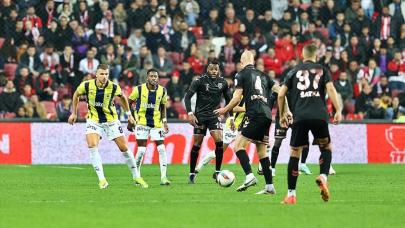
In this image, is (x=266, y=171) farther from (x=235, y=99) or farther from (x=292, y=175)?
(x=292, y=175)

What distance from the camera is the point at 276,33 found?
2978 centimetres

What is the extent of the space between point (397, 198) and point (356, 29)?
16.9 meters

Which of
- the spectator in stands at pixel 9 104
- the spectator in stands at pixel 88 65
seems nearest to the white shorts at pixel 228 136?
the spectator in stands at pixel 9 104

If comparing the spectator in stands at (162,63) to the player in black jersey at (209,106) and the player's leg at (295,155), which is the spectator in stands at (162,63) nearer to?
the player in black jersey at (209,106)

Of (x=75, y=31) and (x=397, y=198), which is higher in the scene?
(x=75, y=31)

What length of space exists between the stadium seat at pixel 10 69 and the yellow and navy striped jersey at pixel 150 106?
916 cm

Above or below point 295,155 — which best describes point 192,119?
above

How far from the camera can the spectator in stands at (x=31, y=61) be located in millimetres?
27266

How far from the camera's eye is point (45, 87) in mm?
26781

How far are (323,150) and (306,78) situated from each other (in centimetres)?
112

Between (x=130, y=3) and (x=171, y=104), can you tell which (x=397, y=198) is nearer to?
(x=171, y=104)

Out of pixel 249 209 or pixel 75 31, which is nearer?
pixel 249 209

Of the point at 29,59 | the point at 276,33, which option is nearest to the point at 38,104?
the point at 29,59

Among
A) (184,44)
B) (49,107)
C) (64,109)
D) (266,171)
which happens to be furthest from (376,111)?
(266,171)
